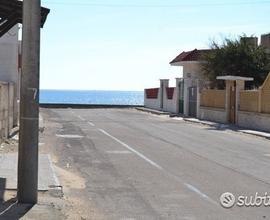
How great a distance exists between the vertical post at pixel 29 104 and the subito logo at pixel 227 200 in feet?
10.1

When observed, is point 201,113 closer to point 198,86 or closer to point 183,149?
point 198,86

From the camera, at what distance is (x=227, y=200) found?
1020 centimetres

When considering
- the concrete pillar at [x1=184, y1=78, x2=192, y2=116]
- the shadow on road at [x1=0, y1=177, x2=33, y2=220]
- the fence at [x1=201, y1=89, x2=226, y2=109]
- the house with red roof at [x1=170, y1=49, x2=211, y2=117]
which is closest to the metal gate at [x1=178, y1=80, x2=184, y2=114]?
the house with red roof at [x1=170, y1=49, x2=211, y2=117]

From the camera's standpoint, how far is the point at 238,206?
9.68m

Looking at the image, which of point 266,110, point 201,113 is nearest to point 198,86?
point 201,113

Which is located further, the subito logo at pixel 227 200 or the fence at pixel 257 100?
the fence at pixel 257 100

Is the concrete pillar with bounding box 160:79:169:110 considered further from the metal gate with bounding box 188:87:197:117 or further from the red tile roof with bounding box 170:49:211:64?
the metal gate with bounding box 188:87:197:117

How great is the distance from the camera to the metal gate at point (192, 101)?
45531 mm

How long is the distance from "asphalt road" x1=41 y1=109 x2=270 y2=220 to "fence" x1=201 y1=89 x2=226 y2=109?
15251 millimetres

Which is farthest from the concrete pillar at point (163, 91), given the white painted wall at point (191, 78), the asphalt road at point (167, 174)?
the asphalt road at point (167, 174)

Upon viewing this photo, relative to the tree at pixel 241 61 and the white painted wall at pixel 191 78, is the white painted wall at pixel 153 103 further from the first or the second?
the tree at pixel 241 61

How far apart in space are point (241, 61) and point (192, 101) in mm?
5177

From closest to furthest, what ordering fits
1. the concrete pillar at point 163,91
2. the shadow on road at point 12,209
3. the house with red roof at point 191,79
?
the shadow on road at point 12,209 → the house with red roof at point 191,79 → the concrete pillar at point 163,91

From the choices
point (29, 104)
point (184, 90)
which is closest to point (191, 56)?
point (184, 90)
